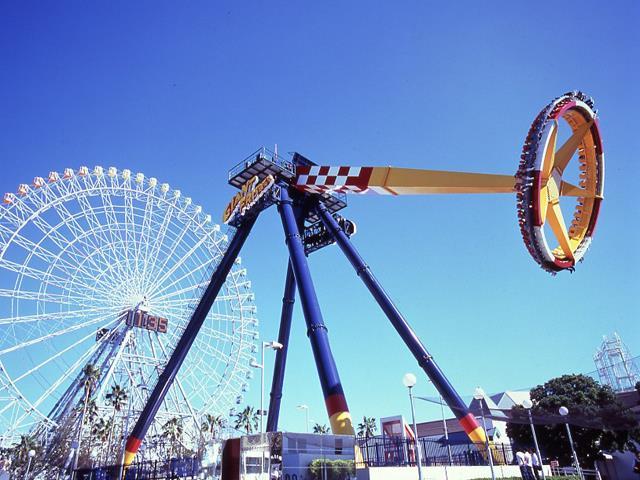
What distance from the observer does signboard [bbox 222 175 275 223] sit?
82.7ft

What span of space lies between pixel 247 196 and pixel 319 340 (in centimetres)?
1147

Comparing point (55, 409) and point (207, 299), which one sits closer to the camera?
point (207, 299)

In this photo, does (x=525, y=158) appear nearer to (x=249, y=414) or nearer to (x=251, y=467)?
(x=251, y=467)

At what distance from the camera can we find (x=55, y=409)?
141 feet

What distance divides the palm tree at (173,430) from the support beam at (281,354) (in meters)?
32.8

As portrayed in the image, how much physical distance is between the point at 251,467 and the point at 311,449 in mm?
1819

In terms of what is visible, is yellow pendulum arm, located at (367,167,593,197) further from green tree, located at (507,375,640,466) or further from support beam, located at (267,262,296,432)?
green tree, located at (507,375,640,466)

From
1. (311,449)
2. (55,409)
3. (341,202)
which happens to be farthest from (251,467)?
(55,409)

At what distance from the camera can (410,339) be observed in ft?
69.0

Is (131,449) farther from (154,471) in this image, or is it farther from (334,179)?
(334,179)

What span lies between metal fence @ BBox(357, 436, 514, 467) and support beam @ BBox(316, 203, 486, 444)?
4.43 feet

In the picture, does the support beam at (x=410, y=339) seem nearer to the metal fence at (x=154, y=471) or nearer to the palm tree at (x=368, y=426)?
the metal fence at (x=154, y=471)

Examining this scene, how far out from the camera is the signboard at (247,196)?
993 inches

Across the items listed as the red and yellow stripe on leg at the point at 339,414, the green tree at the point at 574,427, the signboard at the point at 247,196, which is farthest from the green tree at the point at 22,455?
the green tree at the point at 574,427
